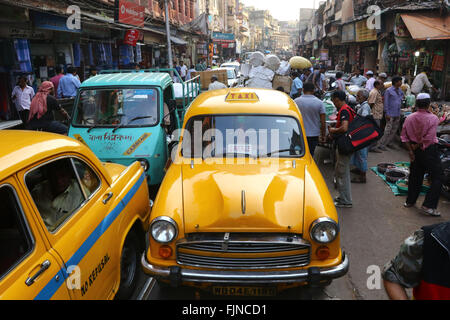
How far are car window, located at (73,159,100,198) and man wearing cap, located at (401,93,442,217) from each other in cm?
445

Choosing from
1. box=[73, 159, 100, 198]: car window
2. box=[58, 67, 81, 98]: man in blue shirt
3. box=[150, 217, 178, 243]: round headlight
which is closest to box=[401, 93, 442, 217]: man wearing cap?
box=[150, 217, 178, 243]: round headlight

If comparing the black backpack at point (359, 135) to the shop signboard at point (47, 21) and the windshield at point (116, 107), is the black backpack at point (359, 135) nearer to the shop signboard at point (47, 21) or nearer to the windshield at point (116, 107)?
the windshield at point (116, 107)

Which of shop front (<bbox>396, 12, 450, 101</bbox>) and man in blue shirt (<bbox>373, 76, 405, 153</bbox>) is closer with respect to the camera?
man in blue shirt (<bbox>373, 76, 405, 153</bbox>)

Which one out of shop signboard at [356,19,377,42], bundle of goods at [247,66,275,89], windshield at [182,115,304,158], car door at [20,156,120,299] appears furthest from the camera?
shop signboard at [356,19,377,42]

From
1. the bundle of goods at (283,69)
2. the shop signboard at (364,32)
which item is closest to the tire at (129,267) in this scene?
the bundle of goods at (283,69)

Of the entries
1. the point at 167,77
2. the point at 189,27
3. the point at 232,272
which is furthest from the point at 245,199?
the point at 189,27

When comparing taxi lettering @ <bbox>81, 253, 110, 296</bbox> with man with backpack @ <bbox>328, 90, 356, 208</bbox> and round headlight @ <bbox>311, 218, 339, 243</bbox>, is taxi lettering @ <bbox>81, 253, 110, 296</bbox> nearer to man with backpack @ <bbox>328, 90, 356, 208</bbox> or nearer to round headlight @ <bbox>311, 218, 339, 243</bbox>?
round headlight @ <bbox>311, 218, 339, 243</bbox>

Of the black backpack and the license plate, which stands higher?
the black backpack

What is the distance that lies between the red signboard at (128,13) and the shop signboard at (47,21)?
274 cm

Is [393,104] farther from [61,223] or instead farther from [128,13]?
[128,13]

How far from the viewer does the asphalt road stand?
11.9 feet

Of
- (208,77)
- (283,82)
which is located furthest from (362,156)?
(208,77)

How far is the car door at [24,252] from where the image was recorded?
195cm

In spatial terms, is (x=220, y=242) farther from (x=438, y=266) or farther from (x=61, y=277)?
(x=438, y=266)
